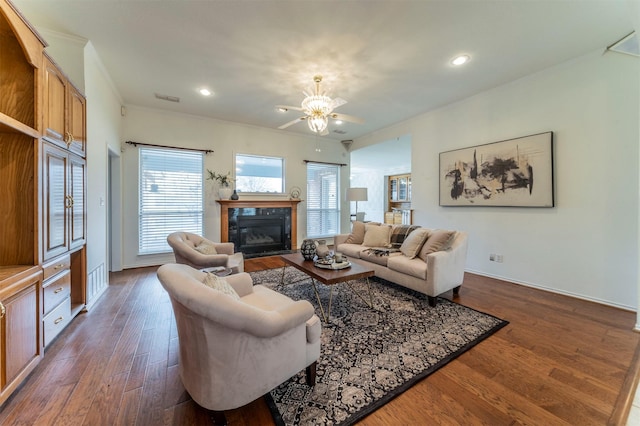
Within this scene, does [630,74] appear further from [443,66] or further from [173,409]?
[173,409]

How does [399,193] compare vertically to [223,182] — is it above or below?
above

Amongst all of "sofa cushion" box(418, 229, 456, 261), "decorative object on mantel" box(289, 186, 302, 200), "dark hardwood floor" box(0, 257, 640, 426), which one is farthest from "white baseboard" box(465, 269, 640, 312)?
"decorative object on mantel" box(289, 186, 302, 200)

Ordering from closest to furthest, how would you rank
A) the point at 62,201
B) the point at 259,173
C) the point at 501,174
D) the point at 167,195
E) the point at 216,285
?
the point at 216,285, the point at 62,201, the point at 501,174, the point at 167,195, the point at 259,173

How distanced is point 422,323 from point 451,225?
256 cm

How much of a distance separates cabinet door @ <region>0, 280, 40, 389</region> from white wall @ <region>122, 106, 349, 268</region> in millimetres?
3053

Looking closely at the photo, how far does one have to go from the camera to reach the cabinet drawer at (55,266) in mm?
1899

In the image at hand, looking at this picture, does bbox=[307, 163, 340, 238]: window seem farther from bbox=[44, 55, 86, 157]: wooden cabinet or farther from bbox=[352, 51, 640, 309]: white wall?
bbox=[44, 55, 86, 157]: wooden cabinet

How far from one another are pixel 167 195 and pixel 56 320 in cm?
305

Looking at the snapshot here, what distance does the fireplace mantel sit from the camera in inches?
202

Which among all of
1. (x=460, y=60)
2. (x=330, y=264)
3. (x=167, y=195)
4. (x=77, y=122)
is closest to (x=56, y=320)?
(x=77, y=122)

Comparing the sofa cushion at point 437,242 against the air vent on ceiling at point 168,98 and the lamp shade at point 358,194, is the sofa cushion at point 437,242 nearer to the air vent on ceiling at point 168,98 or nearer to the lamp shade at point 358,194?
the lamp shade at point 358,194

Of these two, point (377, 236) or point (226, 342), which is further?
point (377, 236)

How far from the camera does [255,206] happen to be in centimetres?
543

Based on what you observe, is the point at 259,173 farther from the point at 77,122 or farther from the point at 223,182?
the point at 77,122
